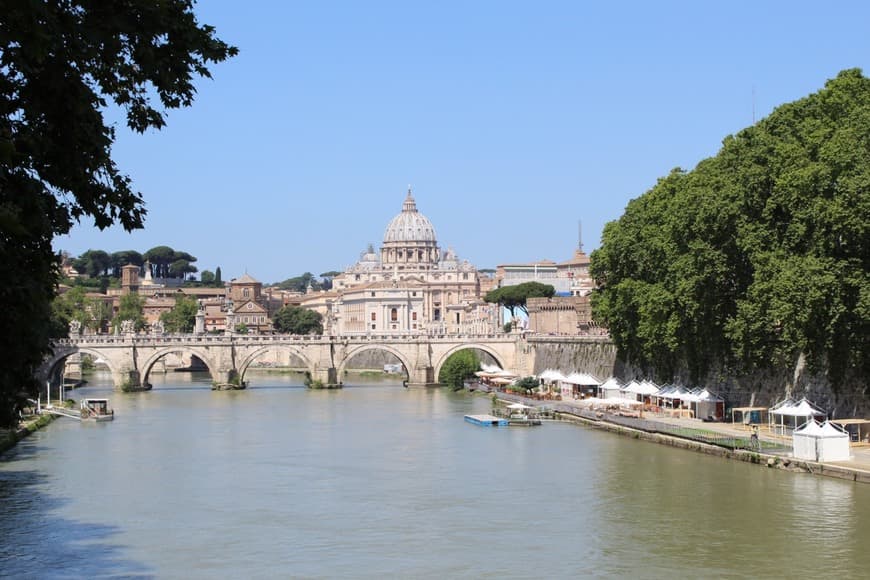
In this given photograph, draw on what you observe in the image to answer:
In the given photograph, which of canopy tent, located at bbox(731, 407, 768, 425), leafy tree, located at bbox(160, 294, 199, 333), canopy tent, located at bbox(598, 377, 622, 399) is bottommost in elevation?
canopy tent, located at bbox(731, 407, 768, 425)

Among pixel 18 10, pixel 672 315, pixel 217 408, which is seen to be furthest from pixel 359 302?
pixel 18 10

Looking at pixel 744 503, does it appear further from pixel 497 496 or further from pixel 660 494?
pixel 497 496

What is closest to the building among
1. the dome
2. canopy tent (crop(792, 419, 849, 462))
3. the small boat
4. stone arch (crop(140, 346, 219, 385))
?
the dome

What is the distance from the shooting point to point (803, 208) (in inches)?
1314

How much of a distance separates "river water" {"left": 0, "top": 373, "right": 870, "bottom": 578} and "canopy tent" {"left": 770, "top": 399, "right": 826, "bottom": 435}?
2.27 metres

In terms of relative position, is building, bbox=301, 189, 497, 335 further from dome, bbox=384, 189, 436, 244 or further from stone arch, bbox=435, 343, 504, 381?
stone arch, bbox=435, 343, 504, 381

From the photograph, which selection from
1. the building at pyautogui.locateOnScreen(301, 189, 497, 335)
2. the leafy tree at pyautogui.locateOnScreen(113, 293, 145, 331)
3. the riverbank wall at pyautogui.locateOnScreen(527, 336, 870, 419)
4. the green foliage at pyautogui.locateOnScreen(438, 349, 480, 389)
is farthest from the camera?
the building at pyautogui.locateOnScreen(301, 189, 497, 335)

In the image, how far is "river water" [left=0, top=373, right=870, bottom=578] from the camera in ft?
75.2

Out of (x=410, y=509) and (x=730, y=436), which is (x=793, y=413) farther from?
(x=410, y=509)

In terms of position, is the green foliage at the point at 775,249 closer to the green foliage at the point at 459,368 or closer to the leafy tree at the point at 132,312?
the green foliage at the point at 459,368

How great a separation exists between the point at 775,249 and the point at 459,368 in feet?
125

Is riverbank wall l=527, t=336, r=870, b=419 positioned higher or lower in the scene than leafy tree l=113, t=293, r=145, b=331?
lower

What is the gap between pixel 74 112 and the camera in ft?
42.9

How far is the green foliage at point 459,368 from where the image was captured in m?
71.6
